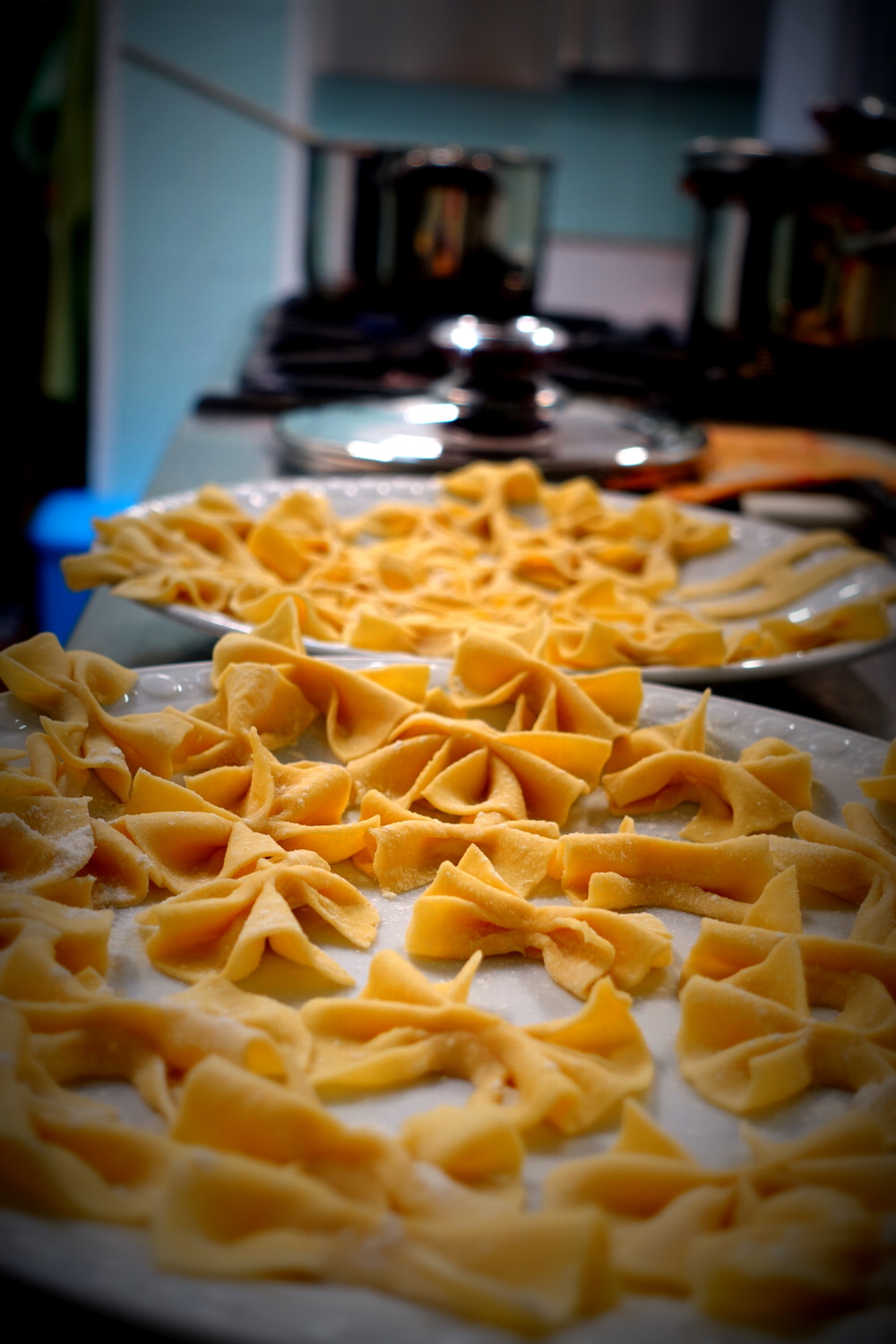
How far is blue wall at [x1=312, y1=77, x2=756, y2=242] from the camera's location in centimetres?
543

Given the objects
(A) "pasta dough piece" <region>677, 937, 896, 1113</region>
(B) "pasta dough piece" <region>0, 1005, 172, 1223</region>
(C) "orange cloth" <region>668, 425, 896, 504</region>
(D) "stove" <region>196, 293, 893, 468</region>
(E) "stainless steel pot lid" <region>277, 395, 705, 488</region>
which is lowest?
(A) "pasta dough piece" <region>677, 937, 896, 1113</region>

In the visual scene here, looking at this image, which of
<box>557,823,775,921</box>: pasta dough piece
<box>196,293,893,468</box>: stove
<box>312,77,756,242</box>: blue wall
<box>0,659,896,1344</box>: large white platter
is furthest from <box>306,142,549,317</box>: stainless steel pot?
<box>312,77,756,242</box>: blue wall

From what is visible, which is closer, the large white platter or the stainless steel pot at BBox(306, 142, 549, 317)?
the large white platter

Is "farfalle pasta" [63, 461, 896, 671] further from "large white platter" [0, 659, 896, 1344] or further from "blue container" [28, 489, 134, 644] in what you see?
"blue container" [28, 489, 134, 644]

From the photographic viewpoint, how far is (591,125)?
5.47 metres

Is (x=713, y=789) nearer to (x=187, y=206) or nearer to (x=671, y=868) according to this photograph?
(x=671, y=868)

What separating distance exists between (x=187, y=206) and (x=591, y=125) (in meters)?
1.84

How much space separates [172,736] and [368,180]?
213 centimetres

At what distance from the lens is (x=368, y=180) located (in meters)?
2.62

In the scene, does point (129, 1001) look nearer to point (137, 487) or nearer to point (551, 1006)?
point (551, 1006)

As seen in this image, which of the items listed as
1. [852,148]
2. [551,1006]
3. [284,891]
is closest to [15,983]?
[284,891]

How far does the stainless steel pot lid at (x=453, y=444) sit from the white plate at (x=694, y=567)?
0.12 feet

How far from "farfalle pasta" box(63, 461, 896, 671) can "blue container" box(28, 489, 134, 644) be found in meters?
1.04

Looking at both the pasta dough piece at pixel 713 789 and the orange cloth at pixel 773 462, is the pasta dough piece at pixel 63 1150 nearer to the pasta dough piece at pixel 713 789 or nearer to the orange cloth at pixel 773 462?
the pasta dough piece at pixel 713 789
